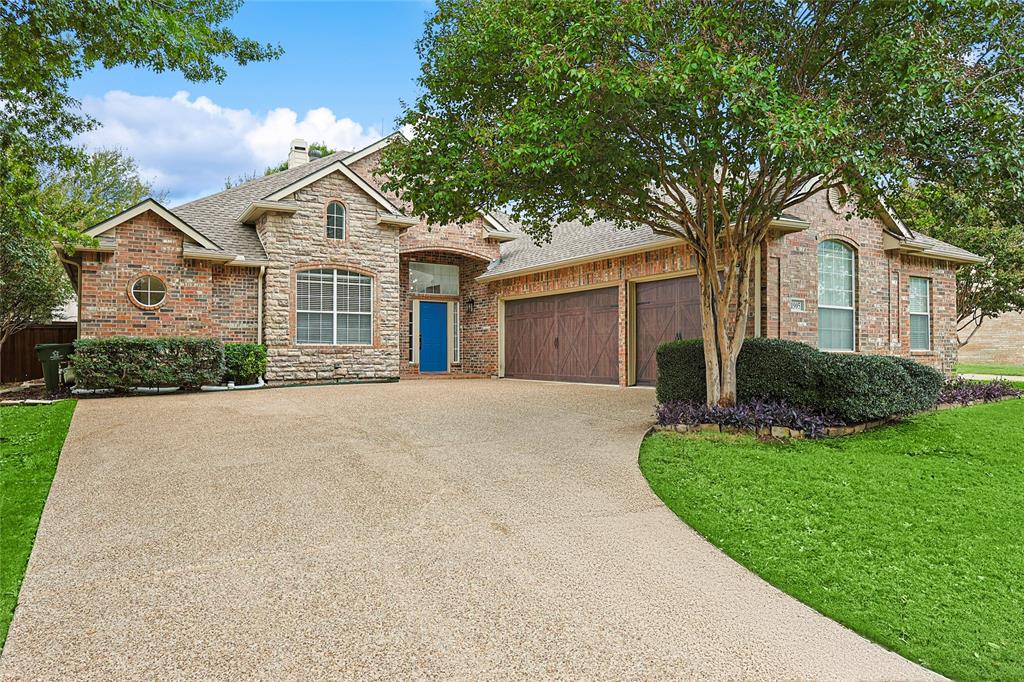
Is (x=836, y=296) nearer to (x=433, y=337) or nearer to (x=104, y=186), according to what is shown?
(x=433, y=337)

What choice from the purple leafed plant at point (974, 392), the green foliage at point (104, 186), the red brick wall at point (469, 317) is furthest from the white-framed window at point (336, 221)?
the purple leafed plant at point (974, 392)

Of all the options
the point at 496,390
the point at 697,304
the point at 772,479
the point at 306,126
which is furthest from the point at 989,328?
the point at 306,126

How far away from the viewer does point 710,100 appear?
6.76m

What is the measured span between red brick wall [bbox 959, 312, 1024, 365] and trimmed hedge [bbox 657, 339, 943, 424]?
834 inches

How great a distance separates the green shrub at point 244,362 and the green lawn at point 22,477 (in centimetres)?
327

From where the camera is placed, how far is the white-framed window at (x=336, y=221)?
1495 cm

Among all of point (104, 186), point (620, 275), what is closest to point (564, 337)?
point (620, 275)

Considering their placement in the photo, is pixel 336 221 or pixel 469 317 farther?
pixel 469 317

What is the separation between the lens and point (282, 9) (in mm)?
9836

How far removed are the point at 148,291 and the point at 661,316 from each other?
35.3 ft

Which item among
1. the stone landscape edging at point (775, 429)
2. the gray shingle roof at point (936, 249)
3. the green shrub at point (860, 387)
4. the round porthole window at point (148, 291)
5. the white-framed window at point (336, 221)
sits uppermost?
the white-framed window at point (336, 221)

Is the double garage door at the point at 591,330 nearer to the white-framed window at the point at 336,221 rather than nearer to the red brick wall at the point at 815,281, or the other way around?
the red brick wall at the point at 815,281

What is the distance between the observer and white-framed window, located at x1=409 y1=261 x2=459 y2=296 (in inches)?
729

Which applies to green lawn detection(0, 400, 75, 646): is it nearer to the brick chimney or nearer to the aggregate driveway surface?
the aggregate driveway surface
